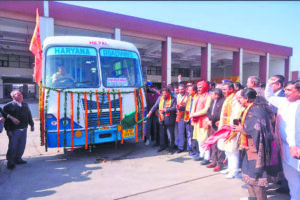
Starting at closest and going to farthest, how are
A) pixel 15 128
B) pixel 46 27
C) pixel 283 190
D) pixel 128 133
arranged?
pixel 283 190
pixel 15 128
pixel 128 133
pixel 46 27

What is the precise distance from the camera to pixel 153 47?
1764 centimetres

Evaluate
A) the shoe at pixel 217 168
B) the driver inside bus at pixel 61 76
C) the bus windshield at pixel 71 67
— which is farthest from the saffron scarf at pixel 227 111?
the driver inside bus at pixel 61 76

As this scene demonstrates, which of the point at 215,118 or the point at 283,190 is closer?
the point at 283,190

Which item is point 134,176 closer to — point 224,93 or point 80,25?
point 224,93

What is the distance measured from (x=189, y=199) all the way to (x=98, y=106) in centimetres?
270

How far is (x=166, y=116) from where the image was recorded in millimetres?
5227

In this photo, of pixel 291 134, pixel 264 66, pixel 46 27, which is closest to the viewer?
pixel 291 134

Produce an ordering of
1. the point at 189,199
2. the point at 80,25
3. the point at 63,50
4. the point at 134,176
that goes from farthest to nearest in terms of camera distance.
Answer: the point at 80,25, the point at 63,50, the point at 134,176, the point at 189,199

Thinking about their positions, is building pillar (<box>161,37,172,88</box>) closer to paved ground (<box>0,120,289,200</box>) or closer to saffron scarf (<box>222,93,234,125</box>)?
paved ground (<box>0,120,289,200</box>)

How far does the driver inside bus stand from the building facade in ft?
6.63

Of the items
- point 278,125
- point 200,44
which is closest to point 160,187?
point 278,125

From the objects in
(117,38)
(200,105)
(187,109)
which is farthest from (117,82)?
(117,38)

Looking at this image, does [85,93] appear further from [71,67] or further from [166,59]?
[166,59]

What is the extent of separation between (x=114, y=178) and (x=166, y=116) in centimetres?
212
